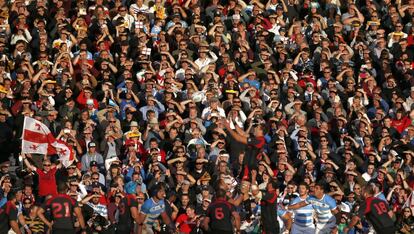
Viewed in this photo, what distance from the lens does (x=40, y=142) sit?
99.9 ft

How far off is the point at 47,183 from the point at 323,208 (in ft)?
17.9

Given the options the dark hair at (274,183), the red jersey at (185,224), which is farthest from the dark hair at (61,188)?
the dark hair at (274,183)

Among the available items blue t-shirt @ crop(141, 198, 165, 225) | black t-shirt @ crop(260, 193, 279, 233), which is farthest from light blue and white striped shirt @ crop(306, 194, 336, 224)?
blue t-shirt @ crop(141, 198, 165, 225)

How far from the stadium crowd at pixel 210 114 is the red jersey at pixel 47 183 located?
3 centimetres

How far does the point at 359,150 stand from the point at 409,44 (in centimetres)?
473

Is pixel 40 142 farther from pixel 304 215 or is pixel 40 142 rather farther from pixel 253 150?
pixel 304 215

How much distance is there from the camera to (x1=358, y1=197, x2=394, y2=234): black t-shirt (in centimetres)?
2788

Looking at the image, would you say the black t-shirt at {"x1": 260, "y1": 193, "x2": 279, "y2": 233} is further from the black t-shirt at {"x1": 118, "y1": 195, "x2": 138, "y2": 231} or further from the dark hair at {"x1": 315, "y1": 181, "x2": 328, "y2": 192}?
the black t-shirt at {"x1": 118, "y1": 195, "x2": 138, "y2": 231}

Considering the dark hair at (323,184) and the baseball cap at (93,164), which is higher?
the baseball cap at (93,164)

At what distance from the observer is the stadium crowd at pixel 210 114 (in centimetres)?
2897

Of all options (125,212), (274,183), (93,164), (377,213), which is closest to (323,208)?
(274,183)

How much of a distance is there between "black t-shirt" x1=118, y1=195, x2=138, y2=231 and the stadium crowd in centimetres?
4

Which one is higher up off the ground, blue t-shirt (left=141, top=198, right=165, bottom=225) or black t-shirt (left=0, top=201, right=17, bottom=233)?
black t-shirt (left=0, top=201, right=17, bottom=233)

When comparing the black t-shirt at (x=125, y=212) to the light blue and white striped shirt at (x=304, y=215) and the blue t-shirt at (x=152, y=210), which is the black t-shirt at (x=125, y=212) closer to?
the blue t-shirt at (x=152, y=210)
